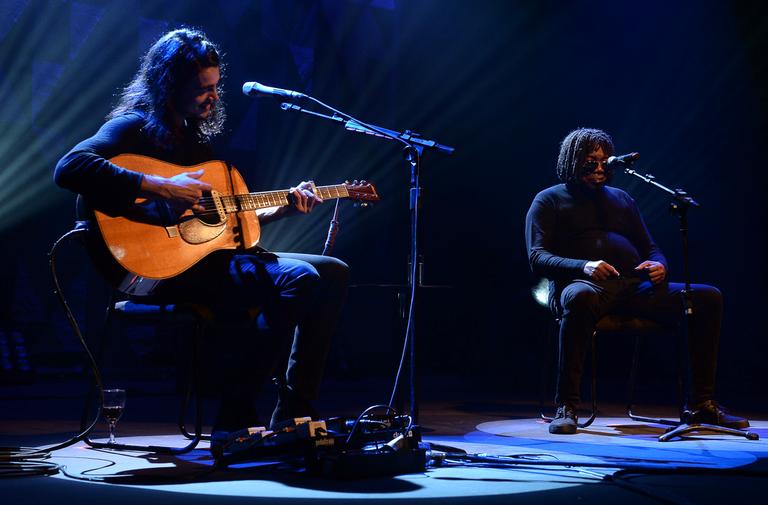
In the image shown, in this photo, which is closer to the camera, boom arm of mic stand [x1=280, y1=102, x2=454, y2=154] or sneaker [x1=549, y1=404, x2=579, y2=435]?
boom arm of mic stand [x1=280, y1=102, x2=454, y2=154]

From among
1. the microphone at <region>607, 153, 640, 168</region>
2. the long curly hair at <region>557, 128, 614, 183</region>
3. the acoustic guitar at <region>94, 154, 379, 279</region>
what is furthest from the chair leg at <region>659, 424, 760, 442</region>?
the acoustic guitar at <region>94, 154, 379, 279</region>

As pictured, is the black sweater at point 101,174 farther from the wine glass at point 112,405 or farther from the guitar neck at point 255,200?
the wine glass at point 112,405

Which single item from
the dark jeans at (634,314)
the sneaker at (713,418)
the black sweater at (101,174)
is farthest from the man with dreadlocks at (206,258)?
the sneaker at (713,418)

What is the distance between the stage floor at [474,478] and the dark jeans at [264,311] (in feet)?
0.85

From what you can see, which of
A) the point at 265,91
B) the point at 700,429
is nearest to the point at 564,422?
the point at 700,429

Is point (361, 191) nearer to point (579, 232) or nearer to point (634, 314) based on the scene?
point (579, 232)

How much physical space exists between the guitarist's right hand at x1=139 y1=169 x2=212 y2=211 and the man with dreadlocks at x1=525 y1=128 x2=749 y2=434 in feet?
5.69

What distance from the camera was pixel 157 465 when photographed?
2.49m

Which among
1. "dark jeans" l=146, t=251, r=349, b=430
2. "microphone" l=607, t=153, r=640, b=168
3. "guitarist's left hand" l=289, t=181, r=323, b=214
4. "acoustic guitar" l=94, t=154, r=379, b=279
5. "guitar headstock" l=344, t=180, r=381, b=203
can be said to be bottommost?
"dark jeans" l=146, t=251, r=349, b=430

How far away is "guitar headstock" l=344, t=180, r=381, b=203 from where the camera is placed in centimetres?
335

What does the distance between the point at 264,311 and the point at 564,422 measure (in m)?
1.50

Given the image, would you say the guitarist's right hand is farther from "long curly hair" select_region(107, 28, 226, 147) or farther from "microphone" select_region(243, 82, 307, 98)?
"microphone" select_region(243, 82, 307, 98)

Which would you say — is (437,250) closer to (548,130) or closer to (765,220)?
(548,130)

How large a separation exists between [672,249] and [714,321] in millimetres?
3176
